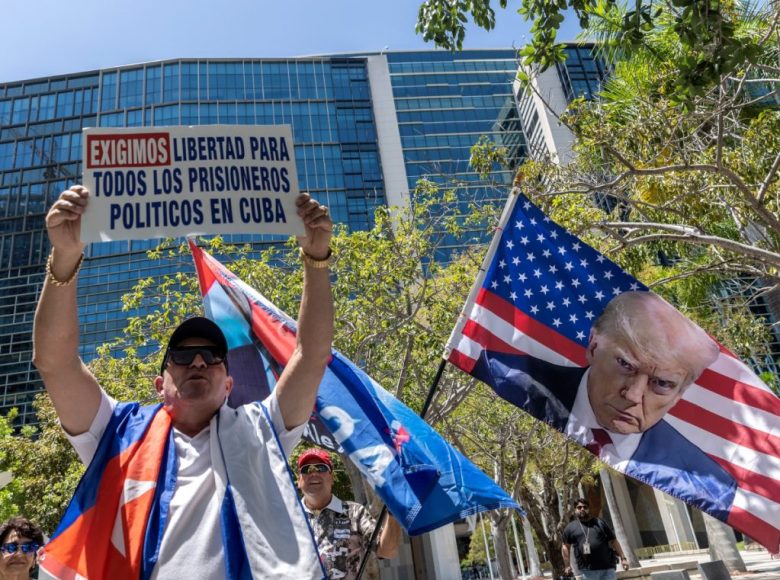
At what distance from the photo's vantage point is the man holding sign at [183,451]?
216 centimetres

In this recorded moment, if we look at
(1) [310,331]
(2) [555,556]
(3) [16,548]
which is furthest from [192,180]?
(2) [555,556]

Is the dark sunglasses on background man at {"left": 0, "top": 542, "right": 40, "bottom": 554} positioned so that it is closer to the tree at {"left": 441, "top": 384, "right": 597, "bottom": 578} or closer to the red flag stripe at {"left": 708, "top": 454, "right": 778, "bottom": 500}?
the red flag stripe at {"left": 708, "top": 454, "right": 778, "bottom": 500}

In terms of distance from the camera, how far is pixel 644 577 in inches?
510

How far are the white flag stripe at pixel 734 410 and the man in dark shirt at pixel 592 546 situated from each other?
219 inches

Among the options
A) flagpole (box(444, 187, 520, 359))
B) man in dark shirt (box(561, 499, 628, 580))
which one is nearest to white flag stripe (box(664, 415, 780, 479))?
flagpole (box(444, 187, 520, 359))

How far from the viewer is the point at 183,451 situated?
8.15ft

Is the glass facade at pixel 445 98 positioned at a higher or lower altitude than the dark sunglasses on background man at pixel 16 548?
higher

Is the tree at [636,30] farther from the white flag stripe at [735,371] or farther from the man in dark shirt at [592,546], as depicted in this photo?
the man in dark shirt at [592,546]

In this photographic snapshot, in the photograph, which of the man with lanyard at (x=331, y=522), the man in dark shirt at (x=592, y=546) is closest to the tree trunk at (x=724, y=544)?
the man in dark shirt at (x=592, y=546)

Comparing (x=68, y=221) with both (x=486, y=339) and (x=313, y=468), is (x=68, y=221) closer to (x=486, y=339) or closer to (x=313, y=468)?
(x=313, y=468)

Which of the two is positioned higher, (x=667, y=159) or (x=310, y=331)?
(x=667, y=159)

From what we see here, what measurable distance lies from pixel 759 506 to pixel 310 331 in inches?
121

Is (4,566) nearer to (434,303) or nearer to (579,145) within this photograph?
(579,145)

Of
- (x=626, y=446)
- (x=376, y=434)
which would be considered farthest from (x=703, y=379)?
(x=376, y=434)
